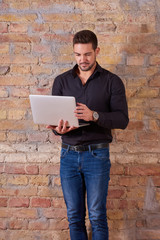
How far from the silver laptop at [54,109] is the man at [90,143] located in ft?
0.27

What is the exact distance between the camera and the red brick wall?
2.14 m

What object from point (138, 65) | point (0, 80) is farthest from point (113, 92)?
point (0, 80)

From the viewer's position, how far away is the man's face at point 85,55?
1.72 m

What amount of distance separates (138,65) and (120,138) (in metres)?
0.58

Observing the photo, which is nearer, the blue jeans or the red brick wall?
the blue jeans

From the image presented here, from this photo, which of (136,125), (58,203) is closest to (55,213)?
(58,203)

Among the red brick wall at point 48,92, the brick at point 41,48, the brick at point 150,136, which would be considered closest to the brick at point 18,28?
the red brick wall at point 48,92

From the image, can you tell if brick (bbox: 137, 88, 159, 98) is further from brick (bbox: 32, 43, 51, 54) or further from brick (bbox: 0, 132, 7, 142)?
brick (bbox: 0, 132, 7, 142)

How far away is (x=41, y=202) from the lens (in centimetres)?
223

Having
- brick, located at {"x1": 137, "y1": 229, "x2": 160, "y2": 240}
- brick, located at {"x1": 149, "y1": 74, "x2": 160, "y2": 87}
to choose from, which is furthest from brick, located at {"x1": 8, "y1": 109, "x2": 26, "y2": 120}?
brick, located at {"x1": 137, "y1": 229, "x2": 160, "y2": 240}

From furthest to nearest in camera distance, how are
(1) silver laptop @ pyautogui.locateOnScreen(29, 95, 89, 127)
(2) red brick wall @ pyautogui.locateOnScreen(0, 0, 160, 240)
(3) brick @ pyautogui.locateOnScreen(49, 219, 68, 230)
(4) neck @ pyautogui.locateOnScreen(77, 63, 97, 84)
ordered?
(3) brick @ pyautogui.locateOnScreen(49, 219, 68, 230) → (2) red brick wall @ pyautogui.locateOnScreen(0, 0, 160, 240) → (4) neck @ pyautogui.locateOnScreen(77, 63, 97, 84) → (1) silver laptop @ pyautogui.locateOnScreen(29, 95, 89, 127)

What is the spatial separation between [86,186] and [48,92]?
827 mm

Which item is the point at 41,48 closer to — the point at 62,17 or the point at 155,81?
the point at 62,17

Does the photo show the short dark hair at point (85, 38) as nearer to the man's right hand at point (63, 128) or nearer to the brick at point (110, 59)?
the brick at point (110, 59)
